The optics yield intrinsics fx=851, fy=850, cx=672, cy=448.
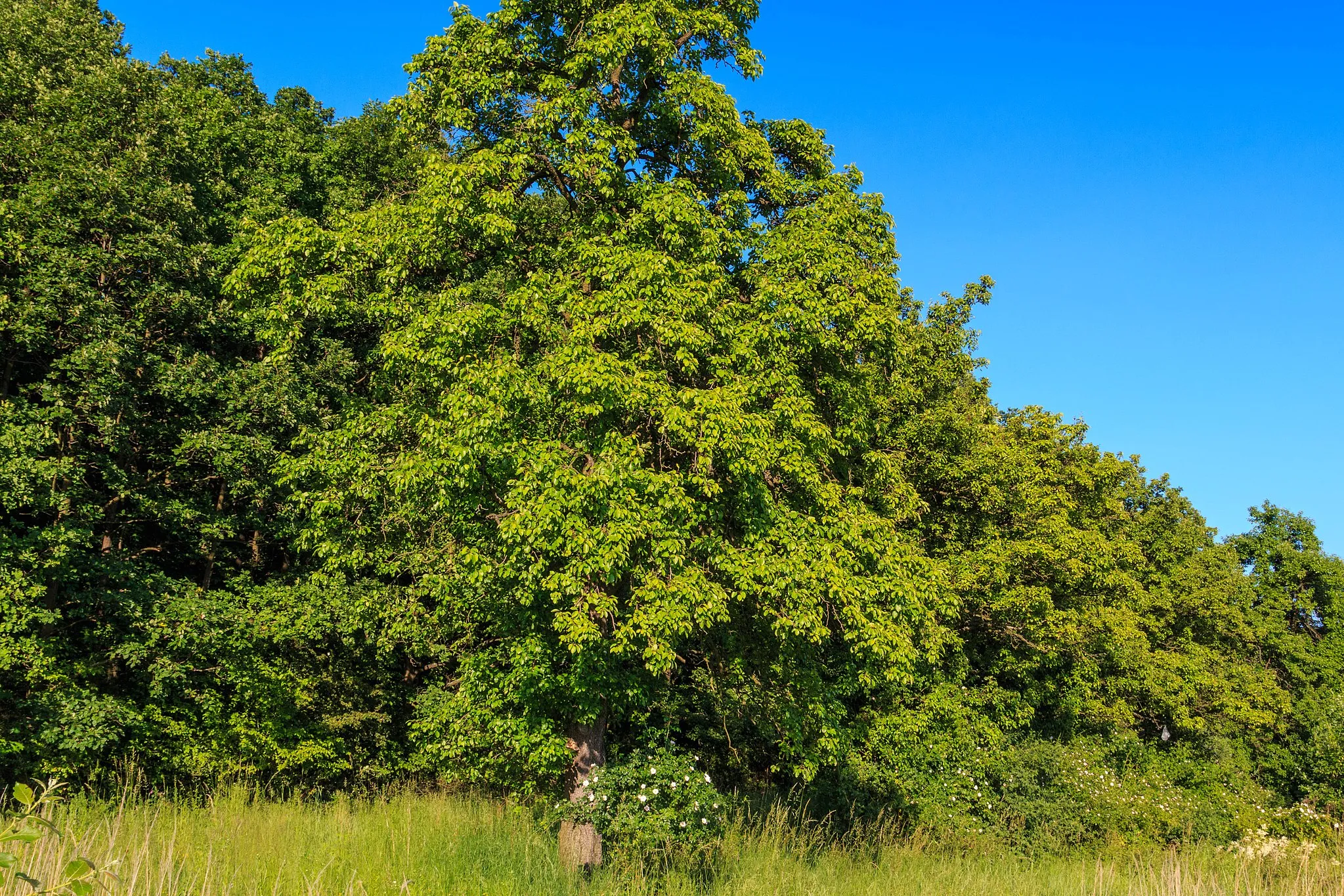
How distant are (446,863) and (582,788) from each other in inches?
102

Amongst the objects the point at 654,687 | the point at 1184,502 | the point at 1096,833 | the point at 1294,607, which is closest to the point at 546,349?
the point at 654,687

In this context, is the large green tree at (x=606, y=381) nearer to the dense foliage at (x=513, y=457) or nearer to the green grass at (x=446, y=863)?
the dense foliage at (x=513, y=457)

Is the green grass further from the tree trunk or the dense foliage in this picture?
the dense foliage

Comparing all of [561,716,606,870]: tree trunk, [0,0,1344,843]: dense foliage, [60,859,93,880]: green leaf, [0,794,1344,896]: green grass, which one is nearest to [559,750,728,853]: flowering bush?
[561,716,606,870]: tree trunk

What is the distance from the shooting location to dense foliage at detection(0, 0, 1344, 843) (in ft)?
34.4

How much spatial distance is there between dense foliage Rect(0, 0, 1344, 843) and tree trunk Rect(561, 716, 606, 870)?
0.58ft

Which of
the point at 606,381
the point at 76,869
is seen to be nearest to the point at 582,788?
the point at 606,381

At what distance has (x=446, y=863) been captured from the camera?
27.1ft

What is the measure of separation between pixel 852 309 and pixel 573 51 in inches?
215

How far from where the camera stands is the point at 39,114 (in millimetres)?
16641

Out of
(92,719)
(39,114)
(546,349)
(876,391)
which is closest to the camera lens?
(546,349)

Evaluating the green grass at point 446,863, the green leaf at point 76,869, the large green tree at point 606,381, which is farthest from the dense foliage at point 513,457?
the green leaf at point 76,869

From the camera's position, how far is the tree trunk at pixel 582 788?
10289 mm

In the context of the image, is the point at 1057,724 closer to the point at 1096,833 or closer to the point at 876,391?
the point at 1096,833
